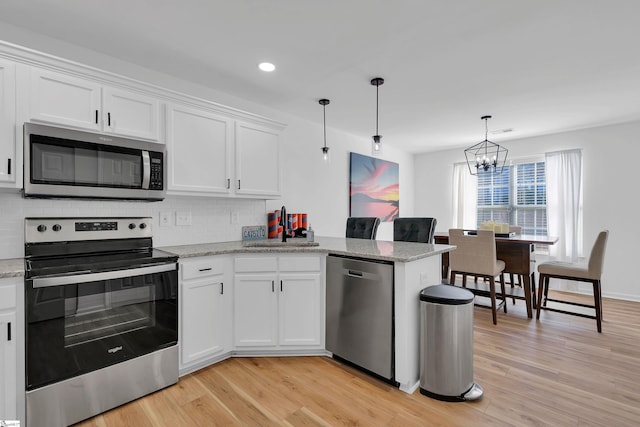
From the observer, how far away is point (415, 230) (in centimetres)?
325

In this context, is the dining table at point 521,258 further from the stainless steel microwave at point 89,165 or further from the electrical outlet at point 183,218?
the stainless steel microwave at point 89,165

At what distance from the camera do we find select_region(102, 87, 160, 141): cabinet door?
219 centimetres

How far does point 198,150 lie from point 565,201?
5.26 metres

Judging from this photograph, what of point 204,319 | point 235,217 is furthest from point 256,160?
point 204,319

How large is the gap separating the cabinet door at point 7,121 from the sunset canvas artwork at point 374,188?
369cm

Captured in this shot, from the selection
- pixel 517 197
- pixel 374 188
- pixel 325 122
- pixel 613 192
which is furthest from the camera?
pixel 517 197

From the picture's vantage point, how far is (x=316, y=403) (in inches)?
79.0

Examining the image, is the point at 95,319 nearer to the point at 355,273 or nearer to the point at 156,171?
the point at 156,171

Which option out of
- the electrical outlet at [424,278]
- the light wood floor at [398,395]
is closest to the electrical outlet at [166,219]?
the light wood floor at [398,395]

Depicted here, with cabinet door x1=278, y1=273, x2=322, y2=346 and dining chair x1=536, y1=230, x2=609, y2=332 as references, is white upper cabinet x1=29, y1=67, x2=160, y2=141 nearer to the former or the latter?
cabinet door x1=278, y1=273, x2=322, y2=346

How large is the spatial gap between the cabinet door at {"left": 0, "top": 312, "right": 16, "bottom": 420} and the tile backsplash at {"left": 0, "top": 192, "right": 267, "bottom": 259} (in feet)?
2.11

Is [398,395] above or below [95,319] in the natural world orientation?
Result: below

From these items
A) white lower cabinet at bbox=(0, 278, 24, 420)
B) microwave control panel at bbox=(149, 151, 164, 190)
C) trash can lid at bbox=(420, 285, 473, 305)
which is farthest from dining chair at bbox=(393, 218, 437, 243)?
white lower cabinet at bbox=(0, 278, 24, 420)

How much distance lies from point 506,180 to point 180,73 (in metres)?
5.32
